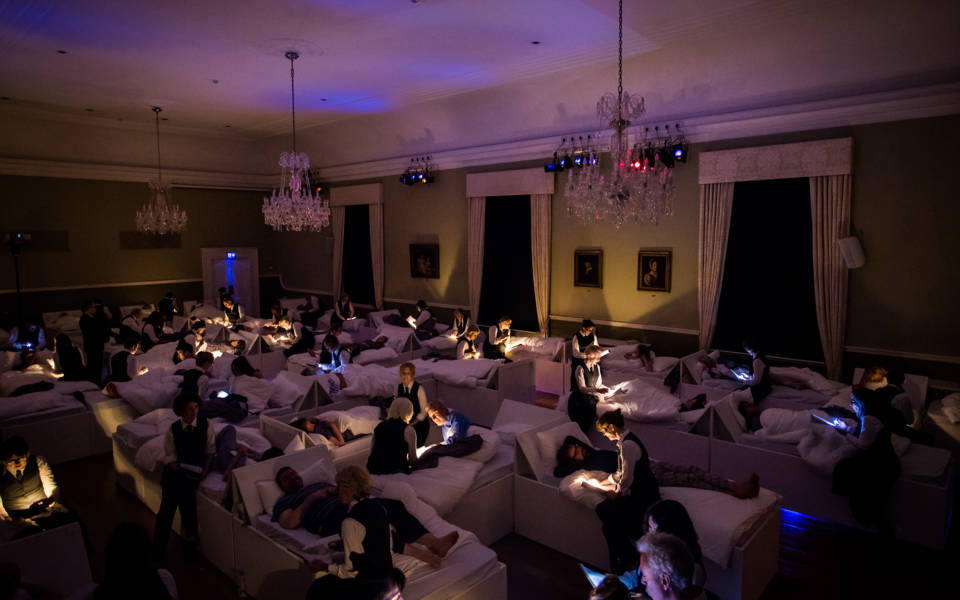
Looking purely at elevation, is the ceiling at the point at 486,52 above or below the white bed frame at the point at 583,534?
above

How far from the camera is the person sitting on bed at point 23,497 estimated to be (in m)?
4.27

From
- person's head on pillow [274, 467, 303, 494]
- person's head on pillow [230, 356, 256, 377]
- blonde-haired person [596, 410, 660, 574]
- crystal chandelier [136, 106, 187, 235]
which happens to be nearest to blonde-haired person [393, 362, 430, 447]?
person's head on pillow [274, 467, 303, 494]

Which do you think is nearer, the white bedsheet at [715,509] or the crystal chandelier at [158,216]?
the white bedsheet at [715,509]

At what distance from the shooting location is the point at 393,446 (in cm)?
498

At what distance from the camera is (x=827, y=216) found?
7746 millimetres

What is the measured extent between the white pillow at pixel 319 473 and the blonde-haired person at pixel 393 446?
340 mm

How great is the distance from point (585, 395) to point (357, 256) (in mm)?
9004

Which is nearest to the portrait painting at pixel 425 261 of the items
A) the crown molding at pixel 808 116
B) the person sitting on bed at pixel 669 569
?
the crown molding at pixel 808 116

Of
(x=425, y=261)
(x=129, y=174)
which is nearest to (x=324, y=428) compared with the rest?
(x=425, y=261)

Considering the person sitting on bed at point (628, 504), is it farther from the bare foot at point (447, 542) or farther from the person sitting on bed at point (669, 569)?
the person sitting on bed at point (669, 569)

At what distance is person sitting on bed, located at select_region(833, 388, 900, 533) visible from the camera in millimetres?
4883

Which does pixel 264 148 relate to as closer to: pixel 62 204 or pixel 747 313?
pixel 62 204

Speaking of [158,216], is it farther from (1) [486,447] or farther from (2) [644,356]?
(1) [486,447]

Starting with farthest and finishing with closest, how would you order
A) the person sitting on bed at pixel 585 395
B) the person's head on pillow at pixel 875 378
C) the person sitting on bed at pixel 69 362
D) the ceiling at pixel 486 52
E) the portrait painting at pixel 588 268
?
the portrait painting at pixel 588 268, the person sitting on bed at pixel 69 362, the person sitting on bed at pixel 585 395, the ceiling at pixel 486 52, the person's head on pillow at pixel 875 378
